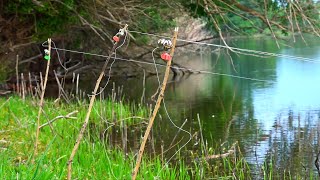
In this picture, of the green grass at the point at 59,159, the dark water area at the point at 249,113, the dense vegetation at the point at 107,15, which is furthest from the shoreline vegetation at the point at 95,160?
the dense vegetation at the point at 107,15

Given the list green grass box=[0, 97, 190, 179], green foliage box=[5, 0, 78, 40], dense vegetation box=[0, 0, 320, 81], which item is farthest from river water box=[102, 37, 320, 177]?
green foliage box=[5, 0, 78, 40]

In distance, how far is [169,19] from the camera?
14.2m

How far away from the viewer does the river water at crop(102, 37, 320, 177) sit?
6.58 m

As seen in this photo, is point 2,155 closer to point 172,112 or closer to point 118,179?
point 118,179

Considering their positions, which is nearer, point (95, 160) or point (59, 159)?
point (59, 159)

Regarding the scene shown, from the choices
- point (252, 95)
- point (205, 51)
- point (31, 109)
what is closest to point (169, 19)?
point (252, 95)

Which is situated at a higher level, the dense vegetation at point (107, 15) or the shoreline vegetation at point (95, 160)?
the dense vegetation at point (107, 15)

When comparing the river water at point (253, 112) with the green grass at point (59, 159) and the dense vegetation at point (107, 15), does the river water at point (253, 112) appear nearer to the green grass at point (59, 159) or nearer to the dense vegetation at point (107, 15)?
the green grass at point (59, 159)

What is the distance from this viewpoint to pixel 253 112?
10359mm

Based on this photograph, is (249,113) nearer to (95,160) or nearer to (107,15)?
(107,15)

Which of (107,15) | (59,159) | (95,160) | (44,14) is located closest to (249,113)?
(107,15)

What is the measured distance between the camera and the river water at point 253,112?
21.6ft

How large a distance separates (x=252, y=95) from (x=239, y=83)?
3.45 metres

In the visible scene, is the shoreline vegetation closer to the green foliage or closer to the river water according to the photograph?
the river water
